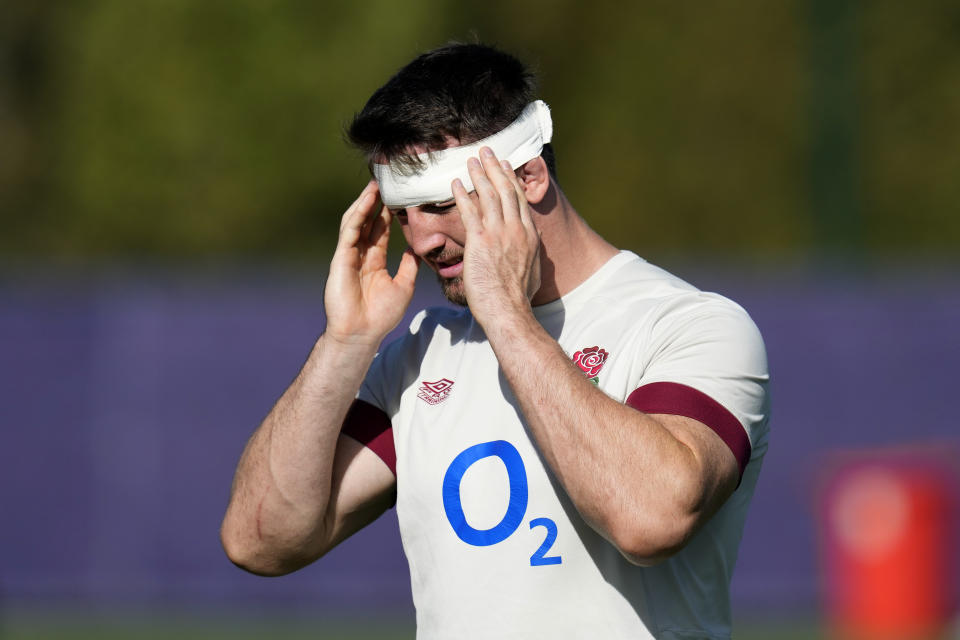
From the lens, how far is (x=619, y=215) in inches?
976

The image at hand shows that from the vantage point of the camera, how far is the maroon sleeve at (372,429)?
12.8ft

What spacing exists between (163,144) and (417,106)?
17.4 meters

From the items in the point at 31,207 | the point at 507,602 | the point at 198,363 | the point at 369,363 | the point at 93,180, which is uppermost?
the point at 369,363

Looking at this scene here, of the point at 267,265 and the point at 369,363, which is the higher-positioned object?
the point at 369,363

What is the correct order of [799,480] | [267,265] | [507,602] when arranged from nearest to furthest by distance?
[507,602], [799,480], [267,265]

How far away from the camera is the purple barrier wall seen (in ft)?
38.7

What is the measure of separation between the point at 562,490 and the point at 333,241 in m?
18.4

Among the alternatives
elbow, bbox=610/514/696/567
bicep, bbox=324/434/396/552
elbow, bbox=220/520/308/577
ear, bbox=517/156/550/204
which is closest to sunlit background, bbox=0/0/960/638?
ear, bbox=517/156/550/204

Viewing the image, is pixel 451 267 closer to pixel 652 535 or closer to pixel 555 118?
pixel 652 535

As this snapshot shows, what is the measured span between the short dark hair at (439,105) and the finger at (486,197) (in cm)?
16

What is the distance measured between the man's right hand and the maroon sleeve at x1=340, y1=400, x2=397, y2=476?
0.69ft

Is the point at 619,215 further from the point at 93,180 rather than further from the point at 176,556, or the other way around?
the point at 176,556

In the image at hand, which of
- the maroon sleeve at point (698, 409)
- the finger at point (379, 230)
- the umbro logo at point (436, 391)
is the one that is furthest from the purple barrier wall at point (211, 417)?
the maroon sleeve at point (698, 409)

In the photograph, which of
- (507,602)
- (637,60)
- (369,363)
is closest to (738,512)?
(507,602)
